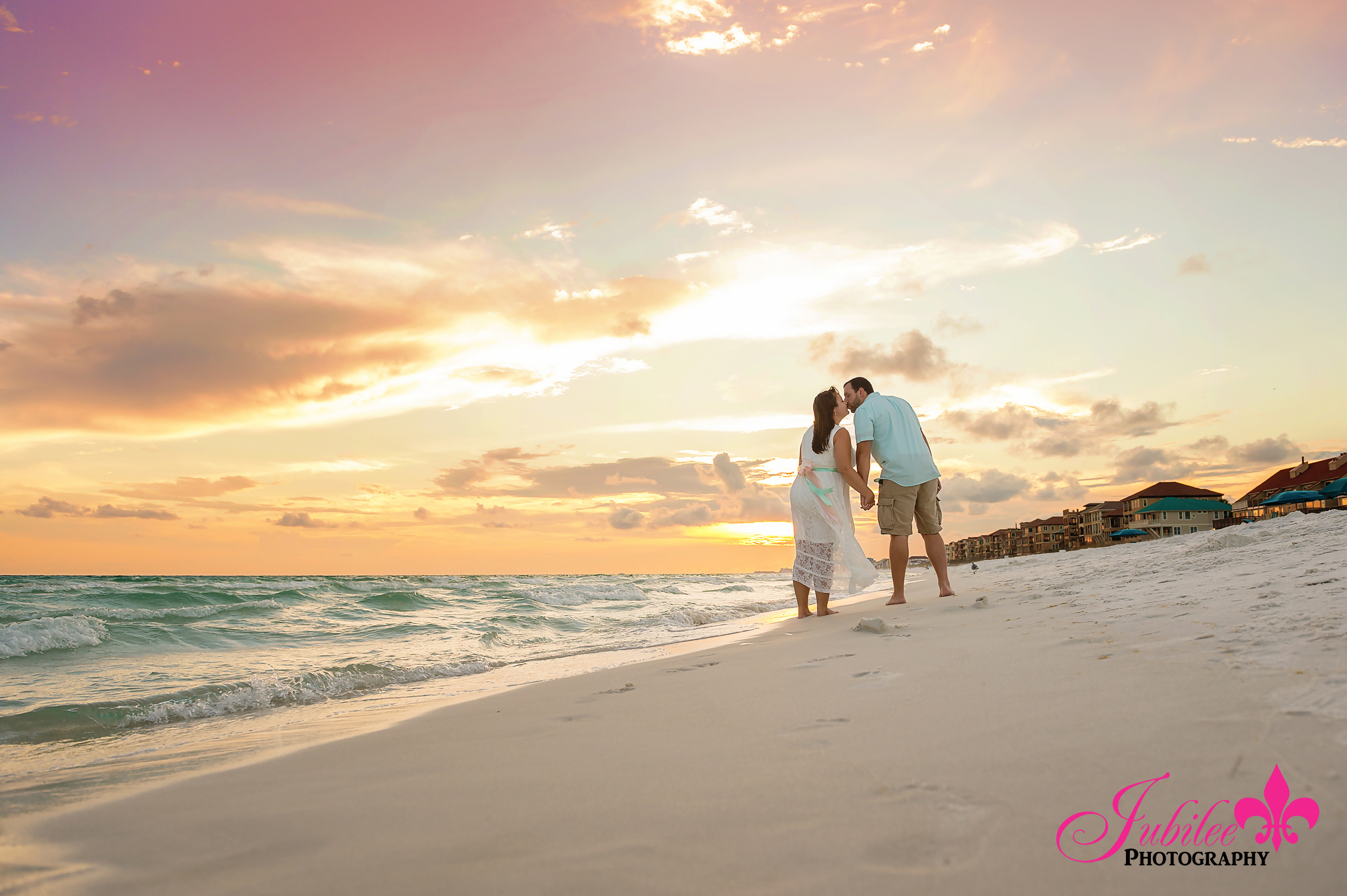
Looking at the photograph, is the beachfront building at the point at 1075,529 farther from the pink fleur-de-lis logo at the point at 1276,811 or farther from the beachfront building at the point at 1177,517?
the pink fleur-de-lis logo at the point at 1276,811

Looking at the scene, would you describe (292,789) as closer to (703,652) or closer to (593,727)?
(593,727)

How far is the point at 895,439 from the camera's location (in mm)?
5699

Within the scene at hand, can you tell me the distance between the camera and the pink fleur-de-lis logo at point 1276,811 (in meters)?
1.11

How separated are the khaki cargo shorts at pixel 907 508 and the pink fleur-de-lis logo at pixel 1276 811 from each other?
447 cm

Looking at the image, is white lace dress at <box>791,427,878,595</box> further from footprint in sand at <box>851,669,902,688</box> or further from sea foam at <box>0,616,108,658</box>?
sea foam at <box>0,616,108,658</box>

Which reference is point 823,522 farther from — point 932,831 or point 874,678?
point 932,831

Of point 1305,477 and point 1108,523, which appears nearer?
point 1305,477

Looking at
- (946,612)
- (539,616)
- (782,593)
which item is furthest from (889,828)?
(782,593)

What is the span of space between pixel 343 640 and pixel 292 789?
23.7ft

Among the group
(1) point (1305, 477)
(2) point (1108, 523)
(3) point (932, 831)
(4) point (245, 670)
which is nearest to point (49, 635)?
(4) point (245, 670)

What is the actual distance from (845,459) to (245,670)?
223 inches

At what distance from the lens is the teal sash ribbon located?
5.91 m

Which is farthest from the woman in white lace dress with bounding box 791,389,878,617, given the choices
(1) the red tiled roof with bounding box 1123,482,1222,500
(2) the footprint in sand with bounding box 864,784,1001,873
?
(1) the red tiled roof with bounding box 1123,482,1222,500

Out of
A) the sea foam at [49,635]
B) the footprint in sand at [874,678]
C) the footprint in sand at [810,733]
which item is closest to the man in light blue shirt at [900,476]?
the footprint in sand at [874,678]
